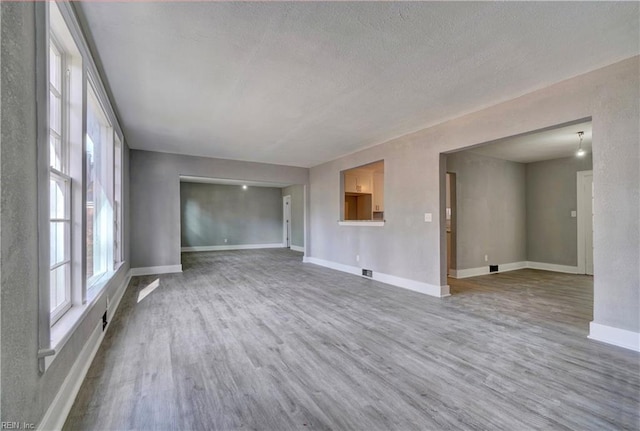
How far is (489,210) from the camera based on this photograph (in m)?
6.12

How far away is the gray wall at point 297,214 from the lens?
10.4 metres

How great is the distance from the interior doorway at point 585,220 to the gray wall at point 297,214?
24.3ft

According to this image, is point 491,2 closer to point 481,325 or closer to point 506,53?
point 506,53

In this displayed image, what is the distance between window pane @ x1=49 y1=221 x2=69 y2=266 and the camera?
1.84 m

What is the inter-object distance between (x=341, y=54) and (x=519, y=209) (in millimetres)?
6253

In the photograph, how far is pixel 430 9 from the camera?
190 cm

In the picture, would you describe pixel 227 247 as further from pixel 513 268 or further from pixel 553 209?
pixel 553 209

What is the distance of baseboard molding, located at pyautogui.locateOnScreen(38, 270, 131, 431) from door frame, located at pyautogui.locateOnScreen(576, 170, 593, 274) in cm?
796

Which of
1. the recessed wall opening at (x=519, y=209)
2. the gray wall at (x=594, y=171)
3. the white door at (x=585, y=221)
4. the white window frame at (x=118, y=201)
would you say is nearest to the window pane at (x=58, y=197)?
the white window frame at (x=118, y=201)

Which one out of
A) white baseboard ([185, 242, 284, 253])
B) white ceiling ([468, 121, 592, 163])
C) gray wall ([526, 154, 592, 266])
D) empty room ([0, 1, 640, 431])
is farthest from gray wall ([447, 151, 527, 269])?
white baseboard ([185, 242, 284, 253])

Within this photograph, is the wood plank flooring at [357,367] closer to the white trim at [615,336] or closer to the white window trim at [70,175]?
the white trim at [615,336]

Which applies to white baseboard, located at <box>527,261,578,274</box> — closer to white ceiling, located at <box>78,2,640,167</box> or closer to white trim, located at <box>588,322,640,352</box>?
white trim, located at <box>588,322,640,352</box>

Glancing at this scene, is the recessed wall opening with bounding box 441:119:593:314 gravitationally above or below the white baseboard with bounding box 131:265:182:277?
above

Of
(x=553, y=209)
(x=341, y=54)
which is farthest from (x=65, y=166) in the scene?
(x=553, y=209)
